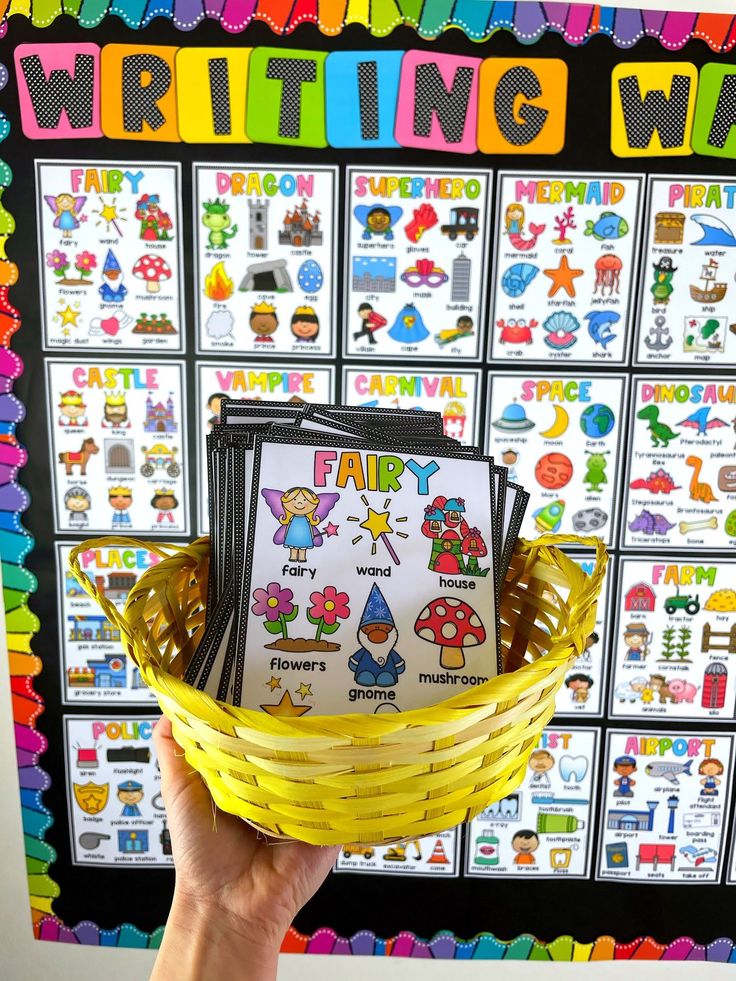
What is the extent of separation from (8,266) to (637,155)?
43.1 inches

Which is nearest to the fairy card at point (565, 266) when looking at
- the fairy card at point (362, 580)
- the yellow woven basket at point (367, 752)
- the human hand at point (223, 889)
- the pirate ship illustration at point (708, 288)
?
the pirate ship illustration at point (708, 288)

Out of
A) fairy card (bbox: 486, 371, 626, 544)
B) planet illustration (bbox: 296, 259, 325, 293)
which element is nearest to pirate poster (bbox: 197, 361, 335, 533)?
planet illustration (bbox: 296, 259, 325, 293)

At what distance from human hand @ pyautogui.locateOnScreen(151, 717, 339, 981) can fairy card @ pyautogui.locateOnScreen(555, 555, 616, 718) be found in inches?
28.7

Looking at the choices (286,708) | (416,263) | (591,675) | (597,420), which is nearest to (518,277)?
(416,263)

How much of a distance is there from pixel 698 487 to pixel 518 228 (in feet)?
1.87

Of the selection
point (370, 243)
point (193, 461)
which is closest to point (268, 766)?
point (193, 461)

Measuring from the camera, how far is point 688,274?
1.26 m

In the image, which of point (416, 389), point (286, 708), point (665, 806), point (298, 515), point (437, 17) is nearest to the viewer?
point (286, 708)

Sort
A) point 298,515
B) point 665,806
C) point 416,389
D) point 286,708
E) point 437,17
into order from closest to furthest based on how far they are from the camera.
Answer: point 286,708 → point 298,515 → point 437,17 → point 416,389 → point 665,806

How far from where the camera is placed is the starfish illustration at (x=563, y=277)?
4.13ft

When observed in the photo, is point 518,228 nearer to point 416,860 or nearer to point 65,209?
point 65,209

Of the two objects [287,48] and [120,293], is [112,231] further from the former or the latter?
[287,48]

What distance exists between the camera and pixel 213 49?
119 cm

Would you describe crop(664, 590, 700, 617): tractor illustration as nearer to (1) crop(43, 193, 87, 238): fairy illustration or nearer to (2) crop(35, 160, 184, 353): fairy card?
(2) crop(35, 160, 184, 353): fairy card
